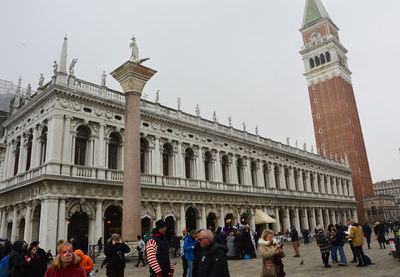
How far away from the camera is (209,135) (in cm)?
3212

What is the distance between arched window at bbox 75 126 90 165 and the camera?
2245cm

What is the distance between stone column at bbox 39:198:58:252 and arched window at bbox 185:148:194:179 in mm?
12774

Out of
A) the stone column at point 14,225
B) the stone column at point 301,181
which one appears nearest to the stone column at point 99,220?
the stone column at point 14,225

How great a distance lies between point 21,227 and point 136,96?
49.3ft

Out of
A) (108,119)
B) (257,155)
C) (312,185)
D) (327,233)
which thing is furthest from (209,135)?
(312,185)

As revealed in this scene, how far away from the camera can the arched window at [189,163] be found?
2980 cm

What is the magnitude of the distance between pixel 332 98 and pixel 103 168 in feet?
180

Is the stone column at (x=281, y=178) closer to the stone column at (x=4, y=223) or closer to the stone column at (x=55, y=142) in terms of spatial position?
the stone column at (x=55, y=142)

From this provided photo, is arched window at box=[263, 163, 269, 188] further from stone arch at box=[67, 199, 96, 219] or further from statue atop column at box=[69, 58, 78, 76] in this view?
statue atop column at box=[69, 58, 78, 76]

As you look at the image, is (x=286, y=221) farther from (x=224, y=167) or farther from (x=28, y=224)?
(x=28, y=224)

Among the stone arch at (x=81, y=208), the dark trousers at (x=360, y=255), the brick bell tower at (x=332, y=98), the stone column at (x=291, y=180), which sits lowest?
the dark trousers at (x=360, y=255)

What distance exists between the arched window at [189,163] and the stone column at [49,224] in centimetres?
1277

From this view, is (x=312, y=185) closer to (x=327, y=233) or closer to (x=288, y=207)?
(x=288, y=207)

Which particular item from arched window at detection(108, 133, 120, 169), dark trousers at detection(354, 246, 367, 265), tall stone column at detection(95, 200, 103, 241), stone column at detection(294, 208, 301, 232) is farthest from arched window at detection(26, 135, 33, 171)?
stone column at detection(294, 208, 301, 232)
